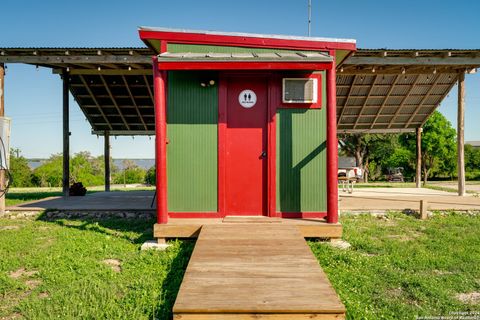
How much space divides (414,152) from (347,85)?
2208cm

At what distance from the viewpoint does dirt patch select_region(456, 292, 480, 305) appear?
3.29 meters

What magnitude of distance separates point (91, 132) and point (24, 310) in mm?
12370

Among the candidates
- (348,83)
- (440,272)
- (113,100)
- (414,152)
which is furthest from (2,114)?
(414,152)

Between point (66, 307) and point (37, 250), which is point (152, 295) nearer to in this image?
point (66, 307)

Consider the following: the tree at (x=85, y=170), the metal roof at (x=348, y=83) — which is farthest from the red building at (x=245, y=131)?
the tree at (x=85, y=170)

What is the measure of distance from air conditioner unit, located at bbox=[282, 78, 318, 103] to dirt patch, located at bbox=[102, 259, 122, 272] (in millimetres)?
3712

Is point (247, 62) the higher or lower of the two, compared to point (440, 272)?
higher

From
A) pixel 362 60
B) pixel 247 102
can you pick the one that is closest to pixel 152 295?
pixel 247 102

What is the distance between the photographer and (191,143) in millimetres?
5766

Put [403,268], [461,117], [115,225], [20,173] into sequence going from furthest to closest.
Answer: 1. [20,173]
2. [461,117]
3. [115,225]
4. [403,268]

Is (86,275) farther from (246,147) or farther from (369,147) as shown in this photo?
(369,147)

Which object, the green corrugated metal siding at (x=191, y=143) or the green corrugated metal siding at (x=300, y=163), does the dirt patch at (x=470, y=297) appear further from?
the green corrugated metal siding at (x=191, y=143)

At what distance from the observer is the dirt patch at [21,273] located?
13.4 feet

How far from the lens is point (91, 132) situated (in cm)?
1437
